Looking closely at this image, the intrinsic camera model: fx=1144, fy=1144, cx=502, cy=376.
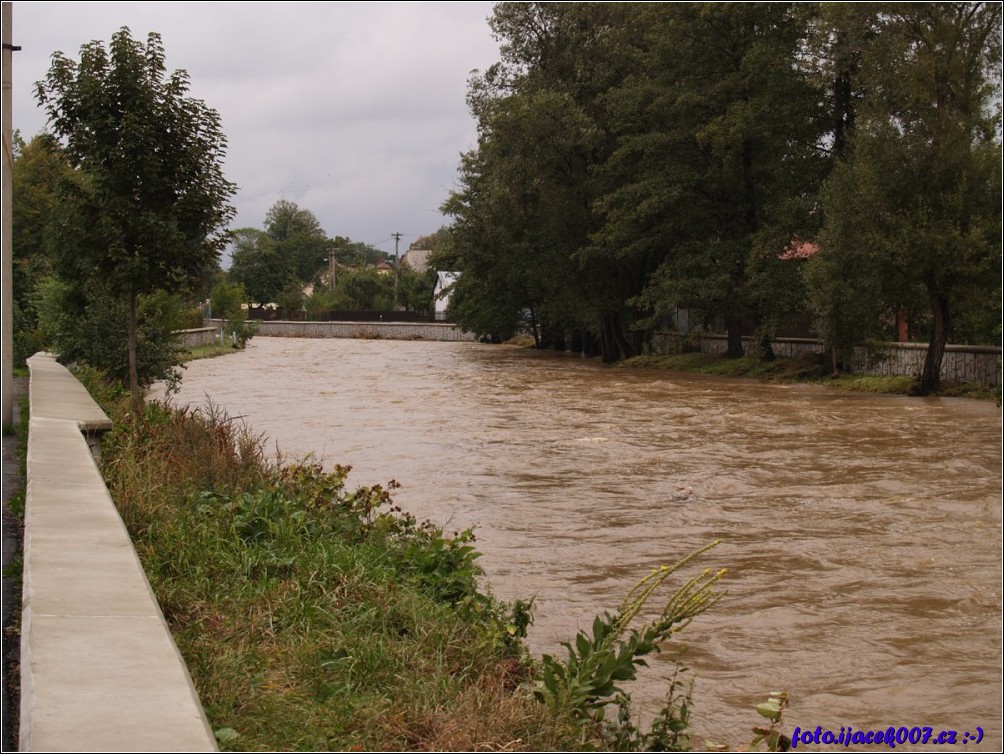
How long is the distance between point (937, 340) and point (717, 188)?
533 inches

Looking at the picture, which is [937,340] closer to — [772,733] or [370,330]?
[772,733]

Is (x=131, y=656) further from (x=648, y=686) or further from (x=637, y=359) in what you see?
(x=637, y=359)

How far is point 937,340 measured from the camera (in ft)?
87.0

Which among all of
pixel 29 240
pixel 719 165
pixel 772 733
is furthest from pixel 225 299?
pixel 772 733

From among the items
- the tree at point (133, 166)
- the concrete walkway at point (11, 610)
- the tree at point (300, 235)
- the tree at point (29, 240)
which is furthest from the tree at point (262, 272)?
the concrete walkway at point (11, 610)

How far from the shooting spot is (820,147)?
122ft

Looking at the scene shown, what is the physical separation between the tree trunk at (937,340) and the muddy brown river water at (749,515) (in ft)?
3.10

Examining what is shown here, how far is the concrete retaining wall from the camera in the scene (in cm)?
336

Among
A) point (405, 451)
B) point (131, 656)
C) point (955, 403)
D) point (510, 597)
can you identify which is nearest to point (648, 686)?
point (510, 597)

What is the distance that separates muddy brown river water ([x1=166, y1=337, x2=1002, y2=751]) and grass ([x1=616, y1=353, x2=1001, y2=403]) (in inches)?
46.5

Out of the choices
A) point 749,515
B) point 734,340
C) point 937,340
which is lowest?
point 749,515

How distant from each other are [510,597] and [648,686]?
222 cm

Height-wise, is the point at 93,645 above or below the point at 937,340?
below

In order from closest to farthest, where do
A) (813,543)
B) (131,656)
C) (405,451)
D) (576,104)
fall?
(131,656) → (813,543) → (405,451) → (576,104)
